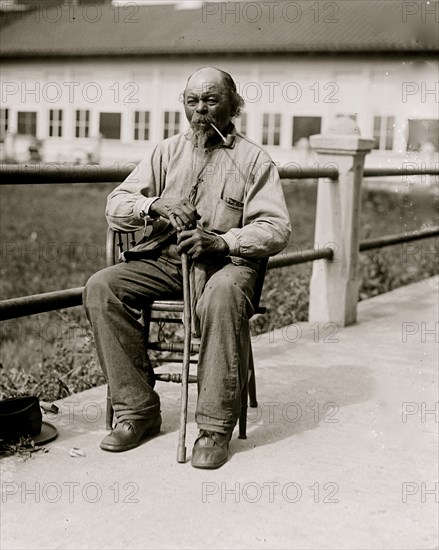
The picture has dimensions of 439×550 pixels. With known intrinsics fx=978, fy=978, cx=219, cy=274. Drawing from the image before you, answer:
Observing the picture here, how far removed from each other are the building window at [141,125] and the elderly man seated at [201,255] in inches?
1050

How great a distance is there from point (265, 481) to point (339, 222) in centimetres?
324

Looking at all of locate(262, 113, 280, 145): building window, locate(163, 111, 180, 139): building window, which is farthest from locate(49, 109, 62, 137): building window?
locate(262, 113, 280, 145): building window

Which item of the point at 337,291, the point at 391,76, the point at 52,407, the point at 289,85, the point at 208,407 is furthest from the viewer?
the point at 289,85

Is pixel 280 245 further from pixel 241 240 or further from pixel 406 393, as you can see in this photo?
pixel 406 393

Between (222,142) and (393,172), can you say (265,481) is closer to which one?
(222,142)

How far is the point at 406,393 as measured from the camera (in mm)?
5141

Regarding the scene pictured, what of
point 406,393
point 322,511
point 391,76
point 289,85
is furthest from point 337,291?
point 289,85

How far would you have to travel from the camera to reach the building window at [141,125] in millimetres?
30516

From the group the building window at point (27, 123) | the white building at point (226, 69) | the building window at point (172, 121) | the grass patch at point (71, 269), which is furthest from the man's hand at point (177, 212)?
the building window at point (27, 123)

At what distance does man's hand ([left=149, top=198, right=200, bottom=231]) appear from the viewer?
12.7 feet

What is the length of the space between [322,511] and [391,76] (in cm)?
2546

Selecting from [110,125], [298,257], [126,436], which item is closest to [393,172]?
[298,257]

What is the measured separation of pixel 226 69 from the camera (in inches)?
1144

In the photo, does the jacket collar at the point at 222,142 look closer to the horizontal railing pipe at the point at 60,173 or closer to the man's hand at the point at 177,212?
the man's hand at the point at 177,212
